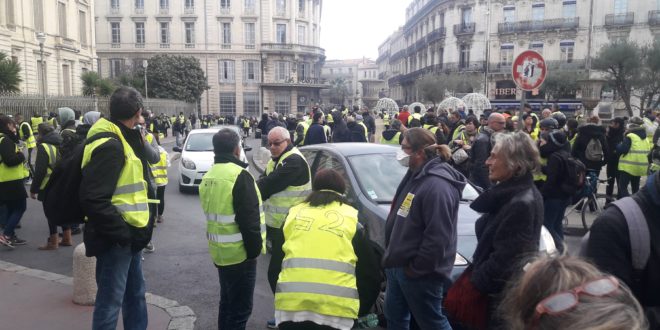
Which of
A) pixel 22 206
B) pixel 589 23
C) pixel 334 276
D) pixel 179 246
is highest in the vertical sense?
pixel 589 23

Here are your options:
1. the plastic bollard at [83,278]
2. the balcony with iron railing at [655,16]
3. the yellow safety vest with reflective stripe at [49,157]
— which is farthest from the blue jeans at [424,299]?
the balcony with iron railing at [655,16]

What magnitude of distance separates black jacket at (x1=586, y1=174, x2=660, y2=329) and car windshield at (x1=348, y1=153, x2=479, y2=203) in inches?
134

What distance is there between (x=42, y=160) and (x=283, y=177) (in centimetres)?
414

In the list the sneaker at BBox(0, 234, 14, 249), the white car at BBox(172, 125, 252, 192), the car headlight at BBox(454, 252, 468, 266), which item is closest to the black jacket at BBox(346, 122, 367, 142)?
the white car at BBox(172, 125, 252, 192)

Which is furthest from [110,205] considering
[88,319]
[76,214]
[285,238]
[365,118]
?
[365,118]

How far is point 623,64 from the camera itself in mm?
36719

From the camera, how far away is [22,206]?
7.81 meters

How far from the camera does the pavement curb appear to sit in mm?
5012

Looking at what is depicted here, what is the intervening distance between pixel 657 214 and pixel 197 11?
62986mm

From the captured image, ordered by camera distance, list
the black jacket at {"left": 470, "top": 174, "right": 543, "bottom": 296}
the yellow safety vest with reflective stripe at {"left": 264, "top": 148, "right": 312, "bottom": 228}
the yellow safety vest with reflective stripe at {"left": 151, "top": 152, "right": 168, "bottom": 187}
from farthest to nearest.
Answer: the yellow safety vest with reflective stripe at {"left": 151, "top": 152, "right": 168, "bottom": 187}, the yellow safety vest with reflective stripe at {"left": 264, "top": 148, "right": 312, "bottom": 228}, the black jacket at {"left": 470, "top": 174, "right": 543, "bottom": 296}

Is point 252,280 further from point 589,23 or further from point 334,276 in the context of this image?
point 589,23

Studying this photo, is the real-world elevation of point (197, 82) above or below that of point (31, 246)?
above

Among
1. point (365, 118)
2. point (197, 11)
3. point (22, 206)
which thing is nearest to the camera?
point (22, 206)

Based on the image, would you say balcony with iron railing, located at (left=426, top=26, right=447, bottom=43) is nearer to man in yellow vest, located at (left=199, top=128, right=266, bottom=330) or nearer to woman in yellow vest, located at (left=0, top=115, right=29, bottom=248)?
woman in yellow vest, located at (left=0, top=115, right=29, bottom=248)
